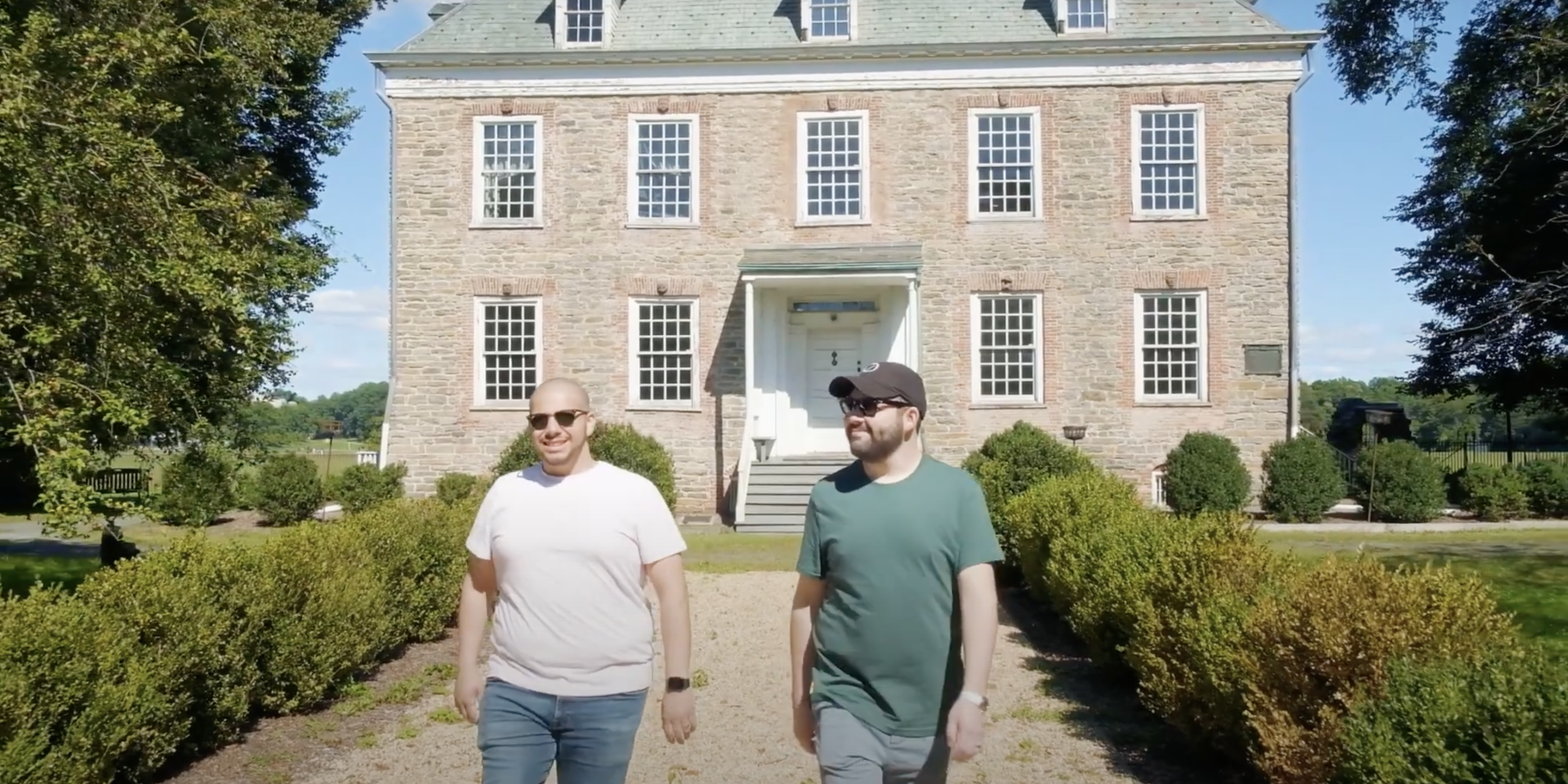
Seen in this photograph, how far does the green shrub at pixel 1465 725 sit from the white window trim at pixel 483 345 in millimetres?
17253

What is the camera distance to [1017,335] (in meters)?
19.8

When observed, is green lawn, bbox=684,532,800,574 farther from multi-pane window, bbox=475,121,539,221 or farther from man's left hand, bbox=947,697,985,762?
man's left hand, bbox=947,697,985,762

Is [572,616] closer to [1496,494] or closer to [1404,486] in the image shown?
[1404,486]

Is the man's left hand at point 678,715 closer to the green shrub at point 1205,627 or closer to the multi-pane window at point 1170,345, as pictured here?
the green shrub at point 1205,627

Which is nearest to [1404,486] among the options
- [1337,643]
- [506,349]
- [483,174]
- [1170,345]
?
[1170,345]

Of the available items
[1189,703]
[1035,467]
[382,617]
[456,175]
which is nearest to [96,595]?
[382,617]

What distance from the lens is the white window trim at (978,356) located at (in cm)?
1966

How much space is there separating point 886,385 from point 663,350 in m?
16.4

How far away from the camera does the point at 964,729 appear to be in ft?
11.7

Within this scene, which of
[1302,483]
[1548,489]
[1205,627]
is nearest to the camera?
[1205,627]

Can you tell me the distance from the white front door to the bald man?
1611 centimetres

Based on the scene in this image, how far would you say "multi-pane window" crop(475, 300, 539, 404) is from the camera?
20.3 metres

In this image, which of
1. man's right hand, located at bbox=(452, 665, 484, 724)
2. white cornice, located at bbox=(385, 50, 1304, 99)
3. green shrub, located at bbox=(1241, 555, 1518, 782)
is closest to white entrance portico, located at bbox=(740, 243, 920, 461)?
white cornice, located at bbox=(385, 50, 1304, 99)

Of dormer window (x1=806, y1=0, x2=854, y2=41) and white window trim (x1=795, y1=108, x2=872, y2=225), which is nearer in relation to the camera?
white window trim (x1=795, y1=108, x2=872, y2=225)
